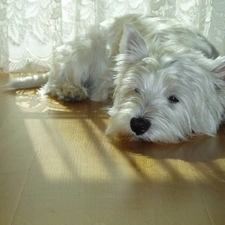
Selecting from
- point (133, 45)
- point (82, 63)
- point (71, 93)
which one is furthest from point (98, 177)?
point (82, 63)

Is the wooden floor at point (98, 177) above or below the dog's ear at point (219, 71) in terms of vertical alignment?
below

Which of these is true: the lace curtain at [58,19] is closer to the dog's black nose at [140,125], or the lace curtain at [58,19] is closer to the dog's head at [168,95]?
the dog's head at [168,95]

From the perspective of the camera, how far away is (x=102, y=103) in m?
3.11

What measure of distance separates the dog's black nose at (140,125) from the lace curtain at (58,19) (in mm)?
1484

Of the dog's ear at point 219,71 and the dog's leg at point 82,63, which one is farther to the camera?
the dog's leg at point 82,63

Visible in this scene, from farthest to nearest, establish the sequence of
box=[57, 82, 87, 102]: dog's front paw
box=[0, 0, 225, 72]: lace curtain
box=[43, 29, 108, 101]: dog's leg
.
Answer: box=[0, 0, 225, 72]: lace curtain < box=[43, 29, 108, 101]: dog's leg < box=[57, 82, 87, 102]: dog's front paw

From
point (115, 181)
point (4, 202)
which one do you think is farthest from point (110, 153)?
point (4, 202)

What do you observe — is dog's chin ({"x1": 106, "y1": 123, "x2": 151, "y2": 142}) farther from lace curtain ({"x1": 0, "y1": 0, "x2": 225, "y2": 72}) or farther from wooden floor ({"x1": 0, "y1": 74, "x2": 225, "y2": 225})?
lace curtain ({"x1": 0, "y1": 0, "x2": 225, "y2": 72})

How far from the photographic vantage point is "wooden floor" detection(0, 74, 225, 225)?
1604mm

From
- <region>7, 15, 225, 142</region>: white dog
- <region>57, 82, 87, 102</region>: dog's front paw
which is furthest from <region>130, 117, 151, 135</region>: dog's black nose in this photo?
<region>57, 82, 87, 102</region>: dog's front paw

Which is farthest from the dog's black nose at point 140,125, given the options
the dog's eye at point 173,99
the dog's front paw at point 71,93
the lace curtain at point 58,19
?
the lace curtain at point 58,19

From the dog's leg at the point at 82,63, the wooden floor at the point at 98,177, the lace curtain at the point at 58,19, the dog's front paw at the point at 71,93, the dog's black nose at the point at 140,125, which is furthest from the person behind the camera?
the lace curtain at the point at 58,19

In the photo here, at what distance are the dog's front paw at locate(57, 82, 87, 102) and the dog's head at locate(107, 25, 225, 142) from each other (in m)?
0.64

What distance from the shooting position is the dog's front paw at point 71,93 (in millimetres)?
3096
